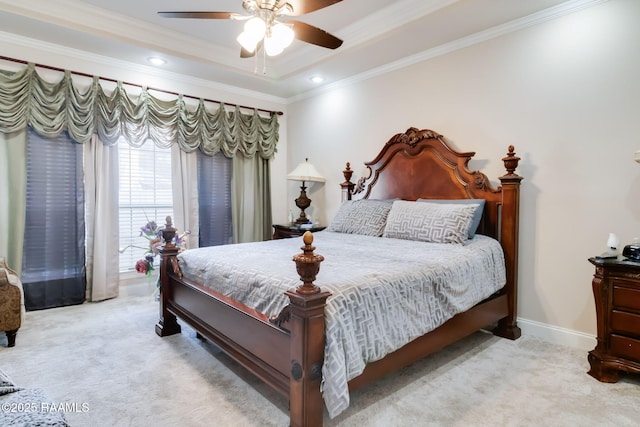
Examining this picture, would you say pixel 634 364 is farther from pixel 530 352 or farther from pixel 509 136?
pixel 509 136

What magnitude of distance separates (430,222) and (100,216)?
10.9 ft

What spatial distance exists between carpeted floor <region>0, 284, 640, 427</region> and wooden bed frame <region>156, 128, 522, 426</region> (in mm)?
192

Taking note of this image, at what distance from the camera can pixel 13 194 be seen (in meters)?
→ 3.19

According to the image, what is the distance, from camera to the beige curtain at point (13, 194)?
315cm

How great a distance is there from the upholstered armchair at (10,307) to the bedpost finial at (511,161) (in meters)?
3.84

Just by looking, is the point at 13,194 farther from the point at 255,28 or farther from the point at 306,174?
the point at 306,174

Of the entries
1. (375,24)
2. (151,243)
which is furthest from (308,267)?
(375,24)

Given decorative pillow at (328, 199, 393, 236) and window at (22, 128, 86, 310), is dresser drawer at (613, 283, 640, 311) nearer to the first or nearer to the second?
decorative pillow at (328, 199, 393, 236)

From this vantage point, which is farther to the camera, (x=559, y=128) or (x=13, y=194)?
(x=13, y=194)

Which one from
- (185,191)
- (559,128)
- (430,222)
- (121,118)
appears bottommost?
(430,222)

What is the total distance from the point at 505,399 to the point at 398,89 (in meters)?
3.06

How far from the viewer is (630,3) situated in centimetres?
237

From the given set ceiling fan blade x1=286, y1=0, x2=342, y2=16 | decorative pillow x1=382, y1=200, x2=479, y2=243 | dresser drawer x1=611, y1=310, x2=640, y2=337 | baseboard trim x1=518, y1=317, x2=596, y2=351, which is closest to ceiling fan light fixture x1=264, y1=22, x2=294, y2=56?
ceiling fan blade x1=286, y1=0, x2=342, y2=16

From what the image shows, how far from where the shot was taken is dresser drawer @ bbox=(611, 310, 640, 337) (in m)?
2.00
